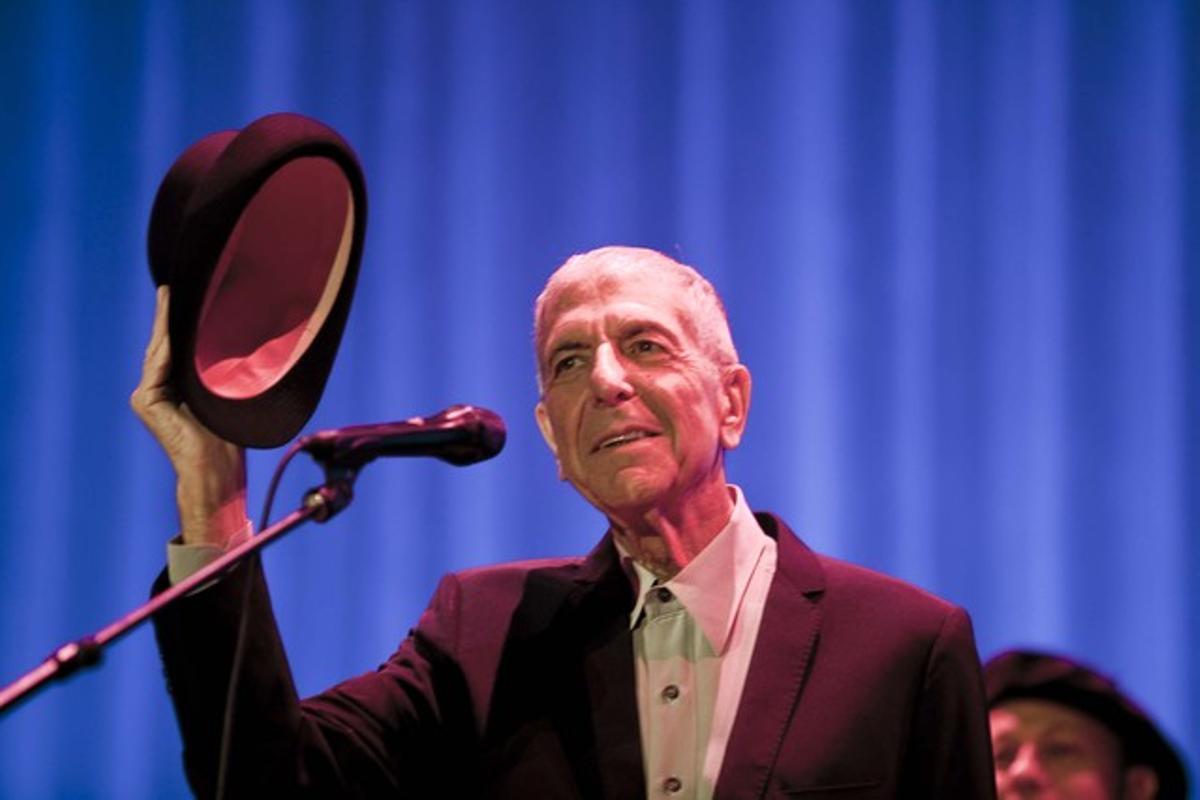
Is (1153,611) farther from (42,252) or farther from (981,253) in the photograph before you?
(42,252)

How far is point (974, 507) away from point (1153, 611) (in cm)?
44

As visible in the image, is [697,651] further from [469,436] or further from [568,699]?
[469,436]

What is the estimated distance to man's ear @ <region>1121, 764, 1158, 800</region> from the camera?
2291 millimetres

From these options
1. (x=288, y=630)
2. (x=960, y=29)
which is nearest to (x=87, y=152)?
(x=288, y=630)

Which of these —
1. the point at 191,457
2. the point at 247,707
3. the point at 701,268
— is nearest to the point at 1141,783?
the point at 247,707

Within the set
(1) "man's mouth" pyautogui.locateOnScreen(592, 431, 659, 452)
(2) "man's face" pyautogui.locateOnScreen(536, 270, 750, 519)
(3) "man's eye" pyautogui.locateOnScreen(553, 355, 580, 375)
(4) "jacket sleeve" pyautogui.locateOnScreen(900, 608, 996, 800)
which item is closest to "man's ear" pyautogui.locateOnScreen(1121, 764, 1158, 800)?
(4) "jacket sleeve" pyautogui.locateOnScreen(900, 608, 996, 800)

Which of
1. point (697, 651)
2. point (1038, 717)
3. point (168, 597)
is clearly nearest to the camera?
point (168, 597)

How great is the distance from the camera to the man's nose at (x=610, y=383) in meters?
2.26

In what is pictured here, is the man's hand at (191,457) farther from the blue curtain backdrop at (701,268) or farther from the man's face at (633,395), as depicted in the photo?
the blue curtain backdrop at (701,268)

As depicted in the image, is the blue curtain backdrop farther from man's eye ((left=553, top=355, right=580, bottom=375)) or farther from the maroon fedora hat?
the maroon fedora hat

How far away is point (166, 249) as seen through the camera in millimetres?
1994

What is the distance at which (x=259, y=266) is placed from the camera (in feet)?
6.77

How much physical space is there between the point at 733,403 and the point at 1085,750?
688 mm

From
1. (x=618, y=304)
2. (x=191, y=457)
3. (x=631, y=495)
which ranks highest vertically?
(x=618, y=304)
